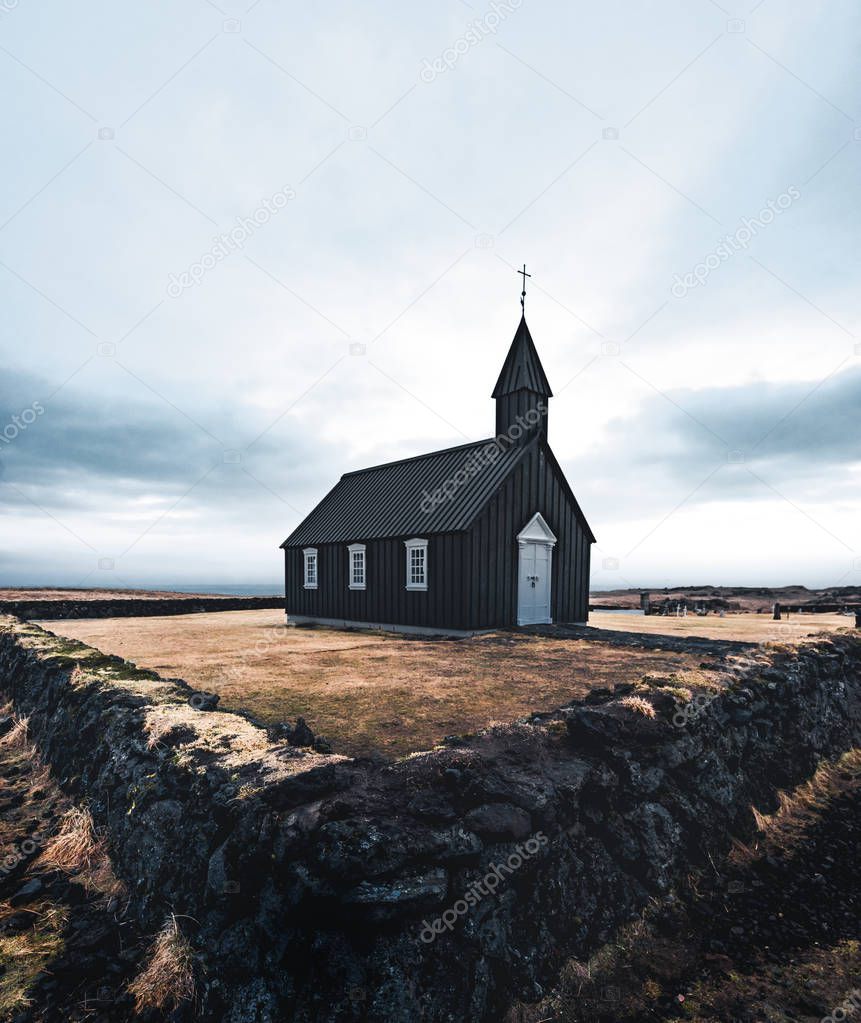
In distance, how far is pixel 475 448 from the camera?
2091 cm

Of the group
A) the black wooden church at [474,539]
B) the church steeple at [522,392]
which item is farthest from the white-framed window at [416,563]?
the church steeple at [522,392]

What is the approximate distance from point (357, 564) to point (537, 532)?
734cm

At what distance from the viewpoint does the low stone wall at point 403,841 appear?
370 centimetres

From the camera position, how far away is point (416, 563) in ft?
62.5

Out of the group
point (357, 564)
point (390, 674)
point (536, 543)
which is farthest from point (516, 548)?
point (390, 674)

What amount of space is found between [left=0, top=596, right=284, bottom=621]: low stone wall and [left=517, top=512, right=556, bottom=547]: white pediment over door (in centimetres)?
1982

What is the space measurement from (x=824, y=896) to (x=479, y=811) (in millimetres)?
4240

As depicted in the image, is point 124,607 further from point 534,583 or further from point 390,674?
point 390,674

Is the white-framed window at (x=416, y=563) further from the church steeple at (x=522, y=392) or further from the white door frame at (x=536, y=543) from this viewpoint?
the church steeple at (x=522, y=392)

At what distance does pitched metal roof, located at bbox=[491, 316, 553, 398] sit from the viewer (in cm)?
2012

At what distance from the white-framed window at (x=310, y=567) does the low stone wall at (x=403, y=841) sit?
16549 mm

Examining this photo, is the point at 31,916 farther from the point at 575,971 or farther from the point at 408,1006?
the point at 575,971

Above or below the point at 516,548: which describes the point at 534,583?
below

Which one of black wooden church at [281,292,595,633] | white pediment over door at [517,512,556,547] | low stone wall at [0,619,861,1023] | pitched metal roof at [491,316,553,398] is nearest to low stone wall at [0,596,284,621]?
black wooden church at [281,292,595,633]
